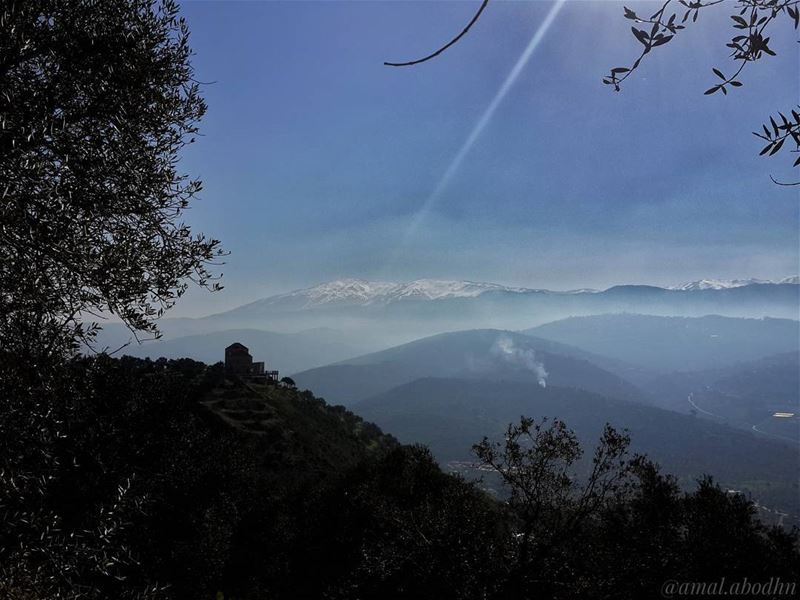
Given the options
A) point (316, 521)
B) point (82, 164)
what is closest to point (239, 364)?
point (316, 521)

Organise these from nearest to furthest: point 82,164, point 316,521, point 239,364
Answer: point 82,164
point 316,521
point 239,364

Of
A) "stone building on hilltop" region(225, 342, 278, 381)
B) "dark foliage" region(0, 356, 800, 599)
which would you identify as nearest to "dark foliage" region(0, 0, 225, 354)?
"dark foliage" region(0, 356, 800, 599)

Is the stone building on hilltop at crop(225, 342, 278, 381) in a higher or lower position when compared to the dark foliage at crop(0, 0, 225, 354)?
lower

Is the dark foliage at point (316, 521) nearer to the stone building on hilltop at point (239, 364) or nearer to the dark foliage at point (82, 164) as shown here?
the dark foliage at point (82, 164)

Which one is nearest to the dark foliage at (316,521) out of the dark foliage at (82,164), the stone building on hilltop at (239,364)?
the dark foliage at (82,164)

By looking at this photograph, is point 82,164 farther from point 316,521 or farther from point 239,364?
point 239,364

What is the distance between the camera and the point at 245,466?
34812 mm

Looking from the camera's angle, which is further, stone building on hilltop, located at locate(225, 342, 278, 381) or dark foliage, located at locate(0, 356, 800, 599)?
stone building on hilltop, located at locate(225, 342, 278, 381)

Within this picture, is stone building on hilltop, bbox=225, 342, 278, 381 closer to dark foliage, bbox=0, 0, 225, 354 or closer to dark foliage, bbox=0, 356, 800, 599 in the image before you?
dark foliage, bbox=0, 356, 800, 599

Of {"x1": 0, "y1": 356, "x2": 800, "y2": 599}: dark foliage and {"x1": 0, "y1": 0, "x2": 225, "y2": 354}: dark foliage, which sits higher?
{"x1": 0, "y1": 0, "x2": 225, "y2": 354}: dark foliage

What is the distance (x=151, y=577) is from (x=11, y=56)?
24.7 m

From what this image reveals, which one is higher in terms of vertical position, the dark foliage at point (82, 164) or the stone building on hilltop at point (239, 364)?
the dark foliage at point (82, 164)

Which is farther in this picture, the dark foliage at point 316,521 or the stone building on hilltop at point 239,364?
the stone building on hilltop at point 239,364

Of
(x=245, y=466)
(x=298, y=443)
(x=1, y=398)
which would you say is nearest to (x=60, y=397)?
(x=1, y=398)
